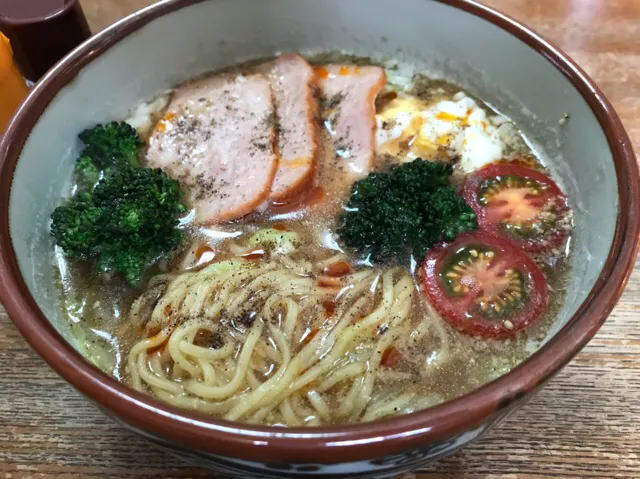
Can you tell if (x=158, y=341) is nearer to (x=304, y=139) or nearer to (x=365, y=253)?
(x=365, y=253)

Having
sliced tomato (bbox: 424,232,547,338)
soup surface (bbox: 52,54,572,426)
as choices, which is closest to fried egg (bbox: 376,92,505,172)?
soup surface (bbox: 52,54,572,426)

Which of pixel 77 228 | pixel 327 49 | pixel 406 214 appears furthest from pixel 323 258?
pixel 327 49

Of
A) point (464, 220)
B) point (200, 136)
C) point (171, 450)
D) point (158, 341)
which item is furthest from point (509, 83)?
point (171, 450)

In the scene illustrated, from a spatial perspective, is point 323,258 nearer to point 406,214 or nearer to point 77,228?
point 406,214

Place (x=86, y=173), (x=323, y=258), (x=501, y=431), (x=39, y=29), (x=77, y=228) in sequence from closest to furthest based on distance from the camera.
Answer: (x=501, y=431)
(x=77, y=228)
(x=323, y=258)
(x=86, y=173)
(x=39, y=29)

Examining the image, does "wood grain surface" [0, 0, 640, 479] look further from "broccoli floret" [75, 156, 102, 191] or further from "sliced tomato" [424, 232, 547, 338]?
"broccoli floret" [75, 156, 102, 191]

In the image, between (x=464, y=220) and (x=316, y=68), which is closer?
(x=464, y=220)

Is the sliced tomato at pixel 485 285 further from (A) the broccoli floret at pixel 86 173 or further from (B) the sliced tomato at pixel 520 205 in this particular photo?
(A) the broccoli floret at pixel 86 173
